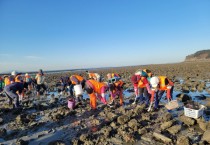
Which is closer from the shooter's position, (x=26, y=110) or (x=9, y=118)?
(x=9, y=118)

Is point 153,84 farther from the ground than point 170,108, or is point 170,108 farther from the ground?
point 153,84

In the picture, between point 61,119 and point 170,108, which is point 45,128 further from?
point 170,108

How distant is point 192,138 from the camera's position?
19.6 feet

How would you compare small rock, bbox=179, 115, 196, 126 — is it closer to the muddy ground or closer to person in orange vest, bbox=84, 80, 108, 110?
the muddy ground

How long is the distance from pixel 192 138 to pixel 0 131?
19.8 feet

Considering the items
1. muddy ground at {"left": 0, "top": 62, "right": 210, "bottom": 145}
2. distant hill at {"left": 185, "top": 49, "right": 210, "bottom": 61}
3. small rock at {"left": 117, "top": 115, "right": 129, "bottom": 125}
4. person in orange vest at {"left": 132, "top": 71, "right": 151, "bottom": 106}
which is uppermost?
distant hill at {"left": 185, "top": 49, "right": 210, "bottom": 61}

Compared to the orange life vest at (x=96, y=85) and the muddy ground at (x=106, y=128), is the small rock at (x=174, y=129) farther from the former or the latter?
the orange life vest at (x=96, y=85)

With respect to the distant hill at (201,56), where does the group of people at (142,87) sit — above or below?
below

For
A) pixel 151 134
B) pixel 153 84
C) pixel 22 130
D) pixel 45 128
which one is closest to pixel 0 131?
pixel 22 130

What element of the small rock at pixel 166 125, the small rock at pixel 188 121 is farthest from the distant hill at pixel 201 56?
the small rock at pixel 166 125

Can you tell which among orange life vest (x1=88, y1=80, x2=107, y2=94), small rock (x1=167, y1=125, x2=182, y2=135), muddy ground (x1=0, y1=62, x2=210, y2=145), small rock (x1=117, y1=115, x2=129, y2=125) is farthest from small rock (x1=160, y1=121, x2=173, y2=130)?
orange life vest (x1=88, y1=80, x2=107, y2=94)

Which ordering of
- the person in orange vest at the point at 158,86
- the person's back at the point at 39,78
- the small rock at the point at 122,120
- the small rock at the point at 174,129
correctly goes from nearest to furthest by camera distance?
1. the small rock at the point at 174,129
2. the small rock at the point at 122,120
3. the person in orange vest at the point at 158,86
4. the person's back at the point at 39,78

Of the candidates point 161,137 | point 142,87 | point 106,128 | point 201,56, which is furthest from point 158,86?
point 201,56

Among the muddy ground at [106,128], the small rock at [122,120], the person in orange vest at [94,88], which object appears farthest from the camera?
the person in orange vest at [94,88]
